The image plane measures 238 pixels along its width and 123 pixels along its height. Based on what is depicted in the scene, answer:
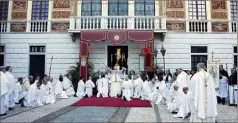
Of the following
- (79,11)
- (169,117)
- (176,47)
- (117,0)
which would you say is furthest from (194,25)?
(169,117)

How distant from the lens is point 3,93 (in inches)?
429

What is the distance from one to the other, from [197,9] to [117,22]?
6386 millimetres

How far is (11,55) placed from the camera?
72.6 feet

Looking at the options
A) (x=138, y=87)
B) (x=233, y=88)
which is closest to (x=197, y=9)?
(x=138, y=87)

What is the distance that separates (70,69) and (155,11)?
7.88 metres

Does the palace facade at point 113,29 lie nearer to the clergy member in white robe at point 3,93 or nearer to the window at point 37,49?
the window at point 37,49

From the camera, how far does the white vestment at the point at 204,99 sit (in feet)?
28.9

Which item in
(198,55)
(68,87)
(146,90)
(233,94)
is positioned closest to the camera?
(233,94)

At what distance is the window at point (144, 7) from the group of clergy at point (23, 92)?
8791 mm

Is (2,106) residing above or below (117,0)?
below

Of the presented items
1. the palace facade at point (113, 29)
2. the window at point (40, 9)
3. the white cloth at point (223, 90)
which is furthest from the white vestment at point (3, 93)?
the window at point (40, 9)

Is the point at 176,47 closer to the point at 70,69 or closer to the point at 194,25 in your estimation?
the point at 194,25

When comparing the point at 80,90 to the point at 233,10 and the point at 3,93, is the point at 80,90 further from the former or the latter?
the point at 233,10

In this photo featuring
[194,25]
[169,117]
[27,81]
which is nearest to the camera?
[169,117]
